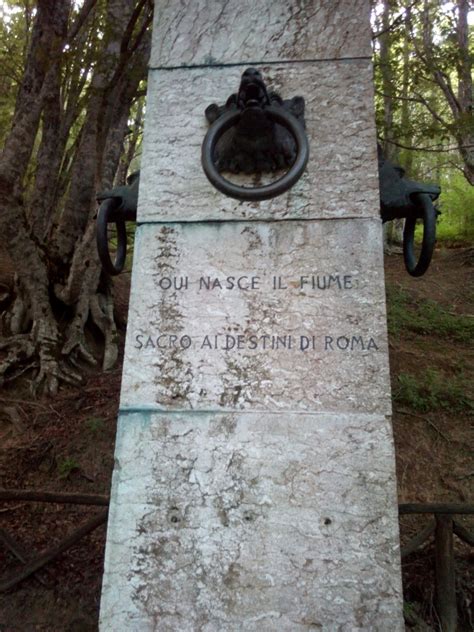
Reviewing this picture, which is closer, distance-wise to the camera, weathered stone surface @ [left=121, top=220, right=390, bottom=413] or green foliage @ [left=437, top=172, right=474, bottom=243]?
weathered stone surface @ [left=121, top=220, right=390, bottom=413]

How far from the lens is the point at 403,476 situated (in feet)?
19.7

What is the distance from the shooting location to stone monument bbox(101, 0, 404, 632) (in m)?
2.00

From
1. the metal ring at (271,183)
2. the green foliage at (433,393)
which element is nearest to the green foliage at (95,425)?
the green foliage at (433,393)

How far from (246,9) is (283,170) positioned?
912mm

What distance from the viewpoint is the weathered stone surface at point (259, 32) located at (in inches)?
97.5

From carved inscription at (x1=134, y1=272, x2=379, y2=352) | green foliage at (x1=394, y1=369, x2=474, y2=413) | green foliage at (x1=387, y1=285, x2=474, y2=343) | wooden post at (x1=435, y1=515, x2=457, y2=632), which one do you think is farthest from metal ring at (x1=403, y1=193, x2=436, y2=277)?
green foliage at (x1=387, y1=285, x2=474, y2=343)

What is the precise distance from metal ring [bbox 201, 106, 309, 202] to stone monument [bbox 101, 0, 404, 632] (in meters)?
0.05

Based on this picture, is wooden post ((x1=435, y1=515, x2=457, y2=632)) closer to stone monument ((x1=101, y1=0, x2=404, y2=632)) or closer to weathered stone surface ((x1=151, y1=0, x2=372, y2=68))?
Answer: stone monument ((x1=101, y1=0, x2=404, y2=632))

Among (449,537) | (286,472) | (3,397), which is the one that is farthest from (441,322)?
(286,472)

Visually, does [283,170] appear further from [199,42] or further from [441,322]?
[441,322]

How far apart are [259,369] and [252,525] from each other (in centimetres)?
65

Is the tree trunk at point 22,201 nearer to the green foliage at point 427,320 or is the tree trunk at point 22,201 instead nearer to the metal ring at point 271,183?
the metal ring at point 271,183

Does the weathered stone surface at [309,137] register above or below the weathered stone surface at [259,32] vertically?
below

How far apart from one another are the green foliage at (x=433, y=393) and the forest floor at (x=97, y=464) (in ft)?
0.05
